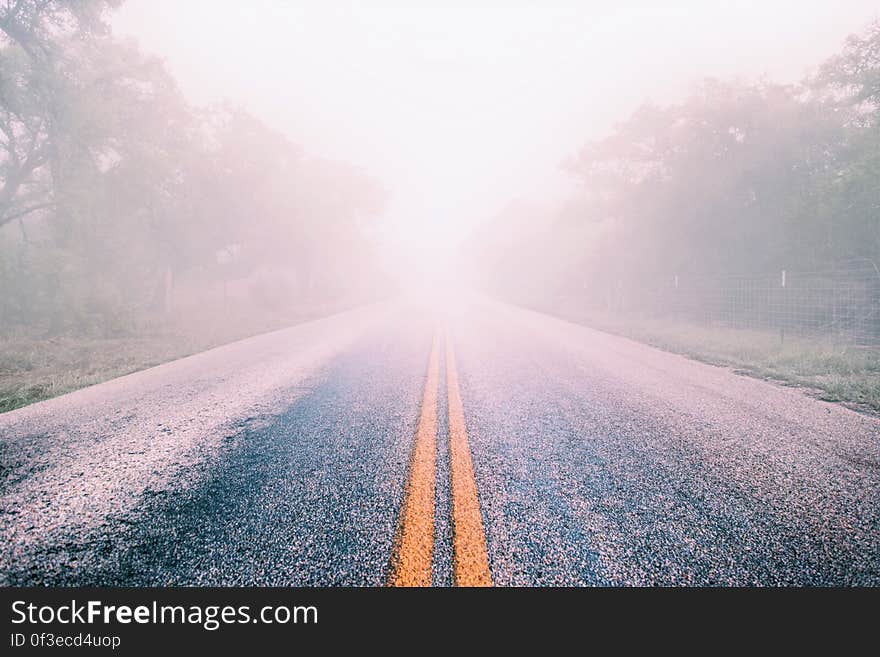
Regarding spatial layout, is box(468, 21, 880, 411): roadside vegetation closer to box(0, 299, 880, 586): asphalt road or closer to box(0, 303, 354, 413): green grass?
box(0, 299, 880, 586): asphalt road

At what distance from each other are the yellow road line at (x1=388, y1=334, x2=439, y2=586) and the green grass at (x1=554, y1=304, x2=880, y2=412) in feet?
16.8

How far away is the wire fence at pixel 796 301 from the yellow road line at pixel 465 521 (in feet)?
33.6

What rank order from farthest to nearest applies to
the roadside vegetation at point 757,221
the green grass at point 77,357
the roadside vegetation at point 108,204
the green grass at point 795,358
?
the roadside vegetation at point 108,204
the roadside vegetation at point 757,221
the green grass at point 77,357
the green grass at point 795,358

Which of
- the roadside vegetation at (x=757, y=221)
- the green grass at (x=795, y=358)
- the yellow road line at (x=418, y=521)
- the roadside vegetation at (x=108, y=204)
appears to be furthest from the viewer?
the roadside vegetation at (x=108, y=204)

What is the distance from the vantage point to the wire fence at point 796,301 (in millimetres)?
9383

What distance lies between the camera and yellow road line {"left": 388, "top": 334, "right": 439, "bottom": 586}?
1.60 metres

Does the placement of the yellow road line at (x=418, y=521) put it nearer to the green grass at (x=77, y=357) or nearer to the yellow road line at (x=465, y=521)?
the yellow road line at (x=465, y=521)

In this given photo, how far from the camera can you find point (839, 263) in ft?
35.8

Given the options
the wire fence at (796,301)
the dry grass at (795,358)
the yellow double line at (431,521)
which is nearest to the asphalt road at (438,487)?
the yellow double line at (431,521)

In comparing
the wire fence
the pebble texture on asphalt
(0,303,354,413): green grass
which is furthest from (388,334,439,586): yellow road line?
the wire fence

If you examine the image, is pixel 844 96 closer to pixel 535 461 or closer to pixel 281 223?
pixel 535 461

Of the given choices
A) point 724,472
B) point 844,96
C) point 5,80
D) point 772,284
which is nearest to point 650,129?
point 844,96

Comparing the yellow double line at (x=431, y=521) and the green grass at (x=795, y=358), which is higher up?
the yellow double line at (x=431, y=521)

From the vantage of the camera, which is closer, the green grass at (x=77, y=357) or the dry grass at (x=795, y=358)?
the dry grass at (x=795, y=358)
